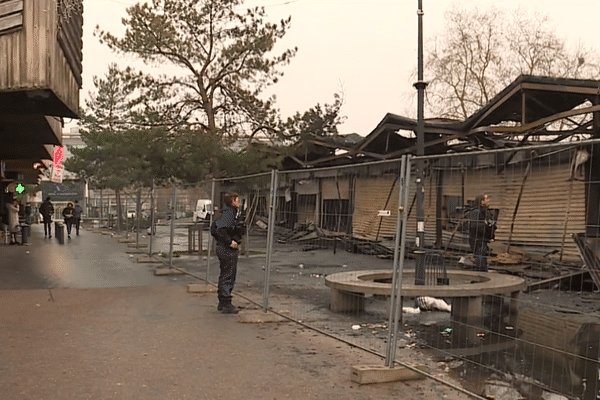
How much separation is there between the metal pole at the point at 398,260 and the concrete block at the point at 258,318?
3100 mm

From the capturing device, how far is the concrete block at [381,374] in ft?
19.2

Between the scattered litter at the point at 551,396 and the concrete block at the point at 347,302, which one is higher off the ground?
the concrete block at the point at 347,302

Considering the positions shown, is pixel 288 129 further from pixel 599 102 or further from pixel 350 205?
pixel 350 205

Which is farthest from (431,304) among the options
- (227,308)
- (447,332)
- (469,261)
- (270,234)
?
(469,261)

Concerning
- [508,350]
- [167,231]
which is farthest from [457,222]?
[167,231]

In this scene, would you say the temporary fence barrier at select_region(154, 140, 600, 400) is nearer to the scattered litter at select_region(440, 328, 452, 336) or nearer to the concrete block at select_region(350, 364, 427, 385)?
the scattered litter at select_region(440, 328, 452, 336)

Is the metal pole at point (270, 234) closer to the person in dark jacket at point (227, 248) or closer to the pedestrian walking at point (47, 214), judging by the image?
the person in dark jacket at point (227, 248)

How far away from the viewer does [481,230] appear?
18.5ft

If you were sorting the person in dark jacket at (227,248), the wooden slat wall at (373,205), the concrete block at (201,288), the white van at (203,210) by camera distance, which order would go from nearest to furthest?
the wooden slat wall at (373,205)
the person in dark jacket at (227,248)
the concrete block at (201,288)
the white van at (203,210)

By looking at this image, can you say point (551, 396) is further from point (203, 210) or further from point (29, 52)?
point (203, 210)

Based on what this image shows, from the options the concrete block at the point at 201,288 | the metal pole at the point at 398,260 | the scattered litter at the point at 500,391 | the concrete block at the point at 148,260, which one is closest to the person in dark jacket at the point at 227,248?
the concrete block at the point at 201,288

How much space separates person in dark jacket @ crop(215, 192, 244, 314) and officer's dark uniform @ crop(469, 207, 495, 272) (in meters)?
4.44

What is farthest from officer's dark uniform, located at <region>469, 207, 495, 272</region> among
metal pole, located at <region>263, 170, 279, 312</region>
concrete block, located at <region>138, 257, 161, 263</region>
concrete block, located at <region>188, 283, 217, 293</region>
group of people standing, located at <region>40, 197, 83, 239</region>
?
group of people standing, located at <region>40, 197, 83, 239</region>

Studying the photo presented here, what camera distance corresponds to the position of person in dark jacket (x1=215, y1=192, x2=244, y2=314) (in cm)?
964
